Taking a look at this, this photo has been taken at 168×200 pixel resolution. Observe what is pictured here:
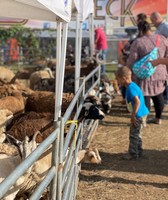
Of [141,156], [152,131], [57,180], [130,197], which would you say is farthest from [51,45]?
[57,180]

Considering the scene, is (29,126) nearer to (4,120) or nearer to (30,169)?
(4,120)

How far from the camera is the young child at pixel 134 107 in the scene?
20.9ft

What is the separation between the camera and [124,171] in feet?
20.5

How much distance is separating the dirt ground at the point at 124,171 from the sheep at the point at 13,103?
1422mm

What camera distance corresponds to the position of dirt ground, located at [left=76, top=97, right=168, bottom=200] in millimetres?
5422

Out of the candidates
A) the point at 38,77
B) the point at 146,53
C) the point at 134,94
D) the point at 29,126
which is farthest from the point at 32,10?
the point at 38,77

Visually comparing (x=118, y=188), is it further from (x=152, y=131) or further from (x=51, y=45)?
(x=51, y=45)

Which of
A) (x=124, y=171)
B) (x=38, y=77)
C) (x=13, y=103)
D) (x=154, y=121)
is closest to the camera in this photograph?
(x=124, y=171)

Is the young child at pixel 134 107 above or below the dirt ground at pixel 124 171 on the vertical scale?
above

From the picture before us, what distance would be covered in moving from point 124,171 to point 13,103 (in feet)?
7.27

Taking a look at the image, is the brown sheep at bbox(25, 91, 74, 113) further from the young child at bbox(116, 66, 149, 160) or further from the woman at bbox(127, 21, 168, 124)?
the woman at bbox(127, 21, 168, 124)

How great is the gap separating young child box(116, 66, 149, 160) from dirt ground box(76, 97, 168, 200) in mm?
174

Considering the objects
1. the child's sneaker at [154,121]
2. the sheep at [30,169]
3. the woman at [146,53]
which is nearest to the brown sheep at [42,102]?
the woman at [146,53]

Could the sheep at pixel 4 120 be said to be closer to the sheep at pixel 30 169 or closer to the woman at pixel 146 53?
the sheep at pixel 30 169
